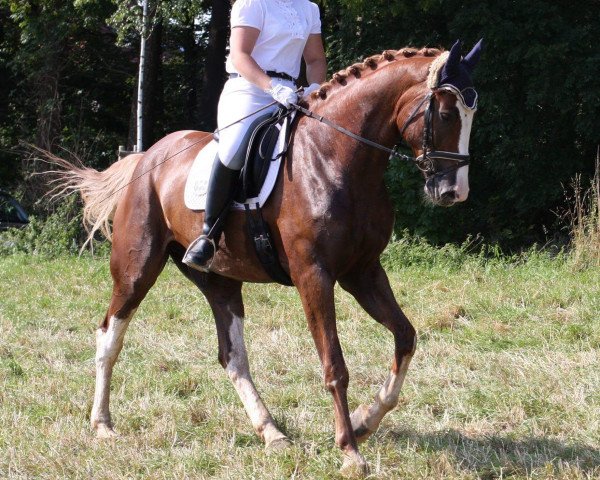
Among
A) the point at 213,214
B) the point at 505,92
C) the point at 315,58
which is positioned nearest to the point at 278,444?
the point at 213,214

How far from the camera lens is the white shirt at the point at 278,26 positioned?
5.62 metres

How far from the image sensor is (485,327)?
8.15 metres

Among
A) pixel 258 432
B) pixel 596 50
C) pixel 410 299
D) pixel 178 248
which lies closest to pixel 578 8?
pixel 596 50

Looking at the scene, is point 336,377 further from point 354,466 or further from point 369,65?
point 369,65

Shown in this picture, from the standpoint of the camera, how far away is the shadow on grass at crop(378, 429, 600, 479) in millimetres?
4922

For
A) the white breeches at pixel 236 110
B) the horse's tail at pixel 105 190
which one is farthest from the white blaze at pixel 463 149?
the horse's tail at pixel 105 190

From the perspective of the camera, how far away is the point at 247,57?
5.58 meters

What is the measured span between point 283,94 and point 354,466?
2.15 metres

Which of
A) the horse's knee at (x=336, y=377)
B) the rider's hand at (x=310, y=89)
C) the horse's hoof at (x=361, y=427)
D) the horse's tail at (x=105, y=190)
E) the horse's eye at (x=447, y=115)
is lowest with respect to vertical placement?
the horse's hoof at (x=361, y=427)

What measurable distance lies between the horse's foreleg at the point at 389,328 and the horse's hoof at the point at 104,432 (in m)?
1.58

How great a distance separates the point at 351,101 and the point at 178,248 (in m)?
2.03

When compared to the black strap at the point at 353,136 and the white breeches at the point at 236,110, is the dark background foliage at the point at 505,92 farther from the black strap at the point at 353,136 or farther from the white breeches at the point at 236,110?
the black strap at the point at 353,136

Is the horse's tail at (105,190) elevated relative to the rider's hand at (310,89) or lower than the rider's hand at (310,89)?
lower

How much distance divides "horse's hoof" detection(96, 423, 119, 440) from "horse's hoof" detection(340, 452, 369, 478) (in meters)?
1.69
